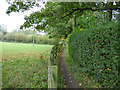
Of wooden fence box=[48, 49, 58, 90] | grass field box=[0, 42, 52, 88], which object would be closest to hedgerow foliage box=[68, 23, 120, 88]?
grass field box=[0, 42, 52, 88]

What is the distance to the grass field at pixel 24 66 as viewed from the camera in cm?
421

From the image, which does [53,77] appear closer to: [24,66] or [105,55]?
[105,55]

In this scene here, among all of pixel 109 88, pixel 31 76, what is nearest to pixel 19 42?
pixel 31 76

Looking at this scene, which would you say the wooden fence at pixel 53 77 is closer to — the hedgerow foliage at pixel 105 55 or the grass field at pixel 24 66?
the grass field at pixel 24 66

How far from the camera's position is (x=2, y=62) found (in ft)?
17.0

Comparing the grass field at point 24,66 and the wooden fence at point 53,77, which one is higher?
the wooden fence at point 53,77

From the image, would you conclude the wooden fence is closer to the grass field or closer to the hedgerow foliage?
the grass field

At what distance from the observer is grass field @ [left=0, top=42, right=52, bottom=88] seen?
421cm

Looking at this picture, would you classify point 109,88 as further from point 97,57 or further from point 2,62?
point 2,62

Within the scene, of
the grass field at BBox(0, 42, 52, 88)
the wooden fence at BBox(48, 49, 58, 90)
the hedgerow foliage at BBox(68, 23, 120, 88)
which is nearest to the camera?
the wooden fence at BBox(48, 49, 58, 90)

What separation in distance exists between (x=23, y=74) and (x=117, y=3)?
8553mm

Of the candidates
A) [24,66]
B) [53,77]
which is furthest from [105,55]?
[24,66]

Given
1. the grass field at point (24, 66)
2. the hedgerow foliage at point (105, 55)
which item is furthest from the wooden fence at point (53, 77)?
the hedgerow foliage at point (105, 55)

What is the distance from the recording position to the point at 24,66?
555 centimetres
